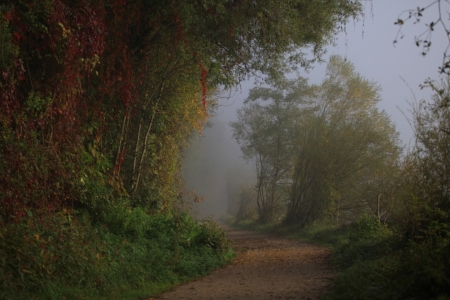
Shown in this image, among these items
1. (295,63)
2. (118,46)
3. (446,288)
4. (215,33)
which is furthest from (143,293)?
(295,63)

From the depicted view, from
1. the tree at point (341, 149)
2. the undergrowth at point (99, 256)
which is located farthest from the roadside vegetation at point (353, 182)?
the undergrowth at point (99, 256)

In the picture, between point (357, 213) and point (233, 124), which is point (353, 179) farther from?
point (233, 124)

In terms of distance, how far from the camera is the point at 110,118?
1163cm

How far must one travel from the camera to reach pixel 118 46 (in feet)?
34.8

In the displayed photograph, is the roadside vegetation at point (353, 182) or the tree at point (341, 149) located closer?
the roadside vegetation at point (353, 182)

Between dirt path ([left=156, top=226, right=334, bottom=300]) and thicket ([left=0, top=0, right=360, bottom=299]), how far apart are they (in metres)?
0.75

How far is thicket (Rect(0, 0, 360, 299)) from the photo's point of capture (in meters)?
Result: 6.91

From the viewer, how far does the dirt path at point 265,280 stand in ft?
24.8

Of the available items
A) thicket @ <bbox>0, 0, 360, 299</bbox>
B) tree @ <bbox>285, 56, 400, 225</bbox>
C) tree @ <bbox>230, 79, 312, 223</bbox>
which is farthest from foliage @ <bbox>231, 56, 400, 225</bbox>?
thicket @ <bbox>0, 0, 360, 299</bbox>

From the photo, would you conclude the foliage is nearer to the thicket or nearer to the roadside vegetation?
the roadside vegetation

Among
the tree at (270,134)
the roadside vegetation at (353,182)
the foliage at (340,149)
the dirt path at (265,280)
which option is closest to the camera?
the roadside vegetation at (353,182)

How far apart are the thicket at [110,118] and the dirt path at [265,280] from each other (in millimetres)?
754

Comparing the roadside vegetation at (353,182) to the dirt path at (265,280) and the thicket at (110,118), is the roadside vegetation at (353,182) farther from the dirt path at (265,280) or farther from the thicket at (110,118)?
the thicket at (110,118)

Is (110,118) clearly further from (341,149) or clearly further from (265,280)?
(341,149)
